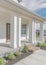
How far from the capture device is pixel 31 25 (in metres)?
18.9

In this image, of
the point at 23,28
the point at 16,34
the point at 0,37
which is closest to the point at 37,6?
the point at 23,28

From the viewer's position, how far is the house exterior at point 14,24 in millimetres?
11059

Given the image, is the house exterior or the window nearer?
the house exterior

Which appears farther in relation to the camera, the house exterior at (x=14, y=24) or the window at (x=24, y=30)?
the window at (x=24, y=30)

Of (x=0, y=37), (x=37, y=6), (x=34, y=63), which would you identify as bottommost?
(x=34, y=63)

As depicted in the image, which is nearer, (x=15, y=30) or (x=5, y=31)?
(x=15, y=30)

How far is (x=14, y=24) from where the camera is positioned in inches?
540

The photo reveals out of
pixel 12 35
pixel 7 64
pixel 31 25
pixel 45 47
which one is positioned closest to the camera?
pixel 7 64

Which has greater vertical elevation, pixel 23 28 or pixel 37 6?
pixel 37 6

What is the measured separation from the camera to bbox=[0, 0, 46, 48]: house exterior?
11.1 meters

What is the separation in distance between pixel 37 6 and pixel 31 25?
1063 centimetres

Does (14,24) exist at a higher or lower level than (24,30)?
higher

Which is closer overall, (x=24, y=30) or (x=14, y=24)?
(x=14, y=24)

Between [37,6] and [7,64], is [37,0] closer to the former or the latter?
[37,6]
